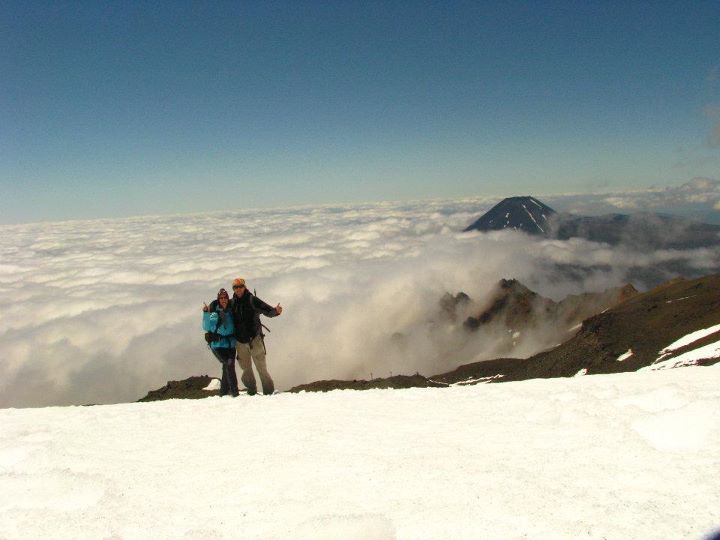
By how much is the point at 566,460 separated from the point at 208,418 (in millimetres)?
7094

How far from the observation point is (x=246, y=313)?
13109 mm

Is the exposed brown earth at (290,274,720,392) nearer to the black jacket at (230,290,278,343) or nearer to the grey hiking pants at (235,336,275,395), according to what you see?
the grey hiking pants at (235,336,275,395)

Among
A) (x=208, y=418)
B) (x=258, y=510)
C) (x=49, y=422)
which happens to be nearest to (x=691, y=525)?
(x=258, y=510)

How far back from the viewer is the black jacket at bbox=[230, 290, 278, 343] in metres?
13.0

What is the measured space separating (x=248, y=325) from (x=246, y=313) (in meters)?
0.40

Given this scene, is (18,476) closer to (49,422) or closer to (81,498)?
(81,498)

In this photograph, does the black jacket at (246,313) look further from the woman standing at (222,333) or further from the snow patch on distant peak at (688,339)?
the snow patch on distant peak at (688,339)

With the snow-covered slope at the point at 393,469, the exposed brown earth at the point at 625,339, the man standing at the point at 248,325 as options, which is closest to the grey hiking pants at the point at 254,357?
the man standing at the point at 248,325

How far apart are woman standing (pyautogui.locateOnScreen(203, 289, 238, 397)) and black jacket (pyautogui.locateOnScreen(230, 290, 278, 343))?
18cm

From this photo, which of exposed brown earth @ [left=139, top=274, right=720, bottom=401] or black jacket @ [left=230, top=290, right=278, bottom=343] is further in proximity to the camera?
exposed brown earth @ [left=139, top=274, right=720, bottom=401]

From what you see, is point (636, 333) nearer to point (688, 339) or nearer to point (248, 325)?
point (688, 339)

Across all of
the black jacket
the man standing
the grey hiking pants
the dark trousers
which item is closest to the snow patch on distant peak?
the grey hiking pants

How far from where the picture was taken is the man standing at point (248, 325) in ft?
42.6

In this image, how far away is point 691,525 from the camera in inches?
167
